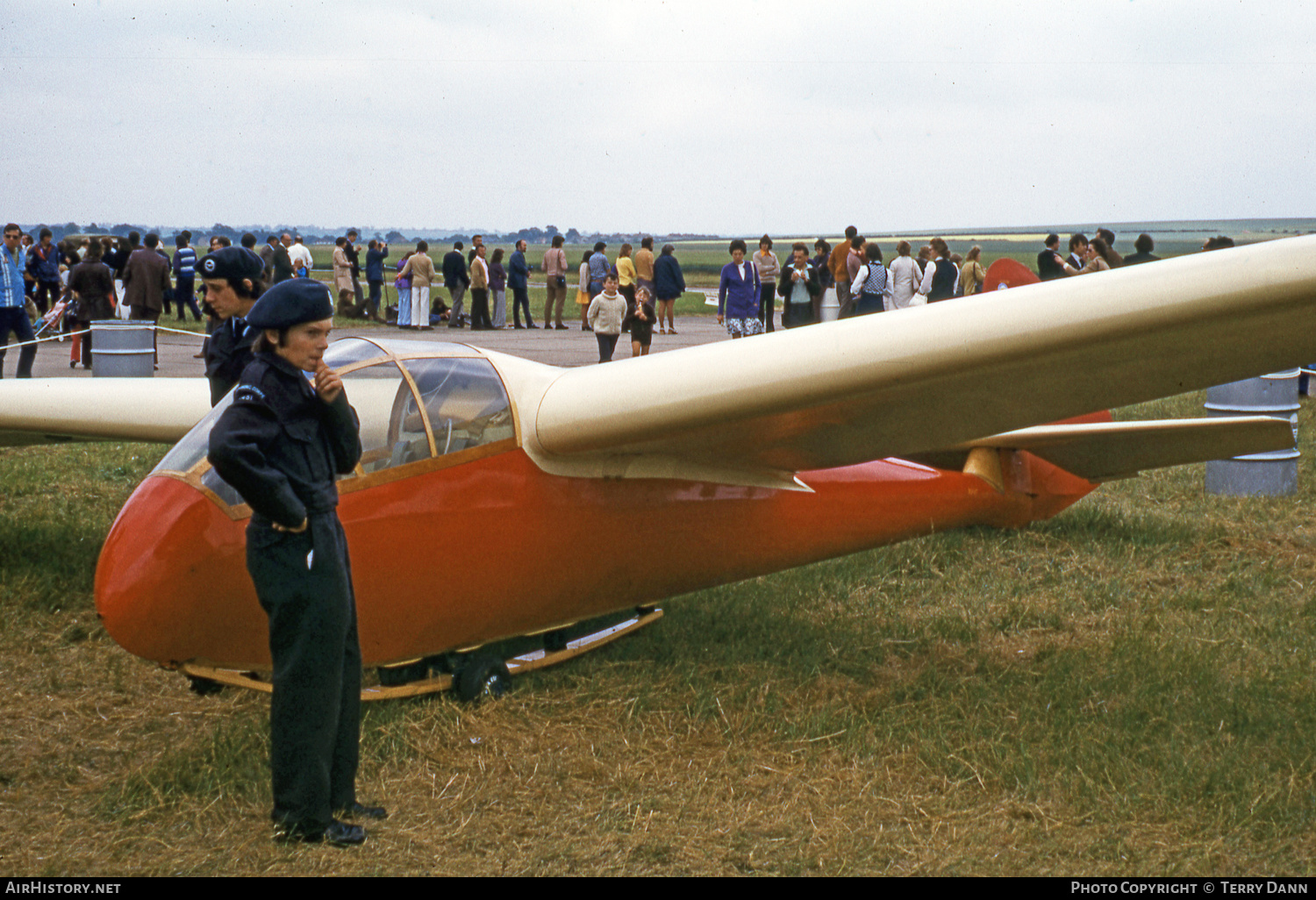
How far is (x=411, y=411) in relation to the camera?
196 inches

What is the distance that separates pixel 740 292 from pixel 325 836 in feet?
48.7

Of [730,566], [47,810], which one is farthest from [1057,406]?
[47,810]

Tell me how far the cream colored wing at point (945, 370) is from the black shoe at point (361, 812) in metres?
1.74

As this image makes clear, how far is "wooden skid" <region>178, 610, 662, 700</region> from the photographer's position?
16.0 feet

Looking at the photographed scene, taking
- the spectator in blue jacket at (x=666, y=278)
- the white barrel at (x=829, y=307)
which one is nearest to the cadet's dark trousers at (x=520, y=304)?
the spectator in blue jacket at (x=666, y=278)

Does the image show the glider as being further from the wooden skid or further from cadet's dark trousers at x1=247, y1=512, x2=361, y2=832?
cadet's dark trousers at x1=247, y1=512, x2=361, y2=832

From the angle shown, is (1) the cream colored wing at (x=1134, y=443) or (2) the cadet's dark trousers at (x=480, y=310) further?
(2) the cadet's dark trousers at (x=480, y=310)

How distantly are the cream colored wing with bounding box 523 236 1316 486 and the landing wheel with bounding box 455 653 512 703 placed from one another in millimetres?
1067

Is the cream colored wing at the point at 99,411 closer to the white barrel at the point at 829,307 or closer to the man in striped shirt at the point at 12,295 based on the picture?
the man in striped shirt at the point at 12,295

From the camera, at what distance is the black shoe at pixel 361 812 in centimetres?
421

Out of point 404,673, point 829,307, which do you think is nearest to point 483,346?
point 829,307

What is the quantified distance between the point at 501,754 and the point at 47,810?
183 centimetres

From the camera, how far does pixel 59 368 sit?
59.1ft

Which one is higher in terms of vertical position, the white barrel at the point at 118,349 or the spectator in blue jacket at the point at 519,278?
the spectator in blue jacket at the point at 519,278
